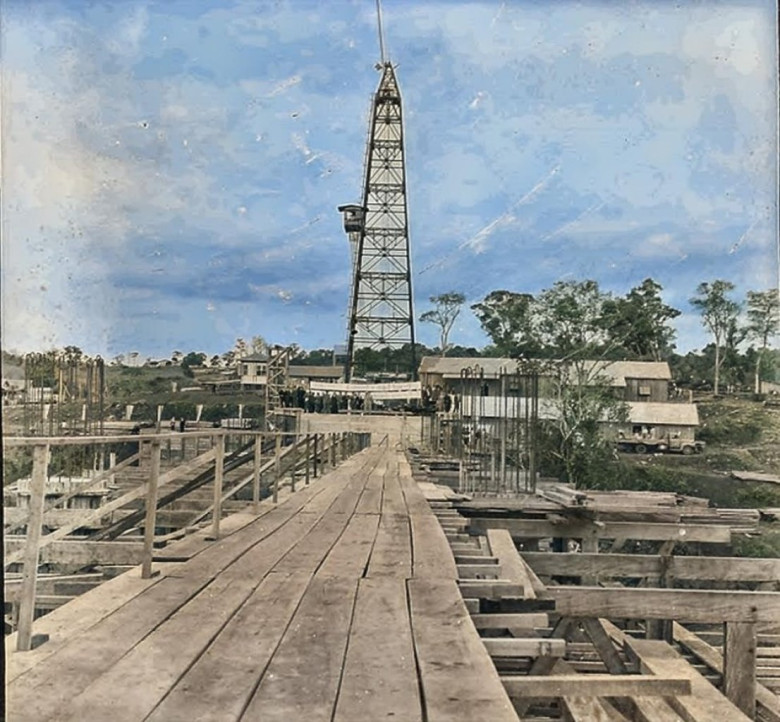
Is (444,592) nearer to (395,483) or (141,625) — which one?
(141,625)

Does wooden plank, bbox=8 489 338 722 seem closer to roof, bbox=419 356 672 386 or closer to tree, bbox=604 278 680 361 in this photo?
tree, bbox=604 278 680 361

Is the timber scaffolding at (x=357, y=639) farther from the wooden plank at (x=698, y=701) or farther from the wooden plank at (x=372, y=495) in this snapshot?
the wooden plank at (x=372, y=495)

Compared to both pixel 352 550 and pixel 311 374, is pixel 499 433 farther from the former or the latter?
pixel 352 550

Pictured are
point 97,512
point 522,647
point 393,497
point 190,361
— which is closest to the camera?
point 522,647

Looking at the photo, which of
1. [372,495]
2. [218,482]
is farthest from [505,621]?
[372,495]

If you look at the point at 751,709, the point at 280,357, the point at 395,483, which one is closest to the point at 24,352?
the point at 751,709

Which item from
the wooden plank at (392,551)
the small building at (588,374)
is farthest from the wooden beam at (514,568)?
the small building at (588,374)
